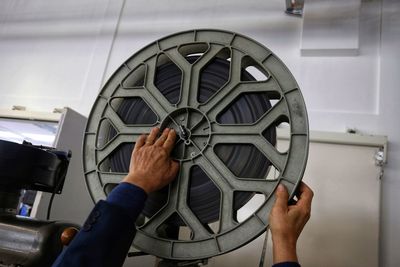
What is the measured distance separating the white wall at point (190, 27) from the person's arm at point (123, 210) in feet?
3.45

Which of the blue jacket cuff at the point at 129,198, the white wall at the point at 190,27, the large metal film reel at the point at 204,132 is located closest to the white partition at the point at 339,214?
the white wall at the point at 190,27

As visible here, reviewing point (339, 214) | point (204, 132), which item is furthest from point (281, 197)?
point (339, 214)

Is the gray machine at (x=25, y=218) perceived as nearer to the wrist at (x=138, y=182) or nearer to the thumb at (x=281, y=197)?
the wrist at (x=138, y=182)

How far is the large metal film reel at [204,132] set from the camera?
792 millimetres

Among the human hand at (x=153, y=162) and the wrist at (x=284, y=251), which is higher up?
the human hand at (x=153, y=162)

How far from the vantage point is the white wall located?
1626 mm

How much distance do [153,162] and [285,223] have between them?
0.36 meters

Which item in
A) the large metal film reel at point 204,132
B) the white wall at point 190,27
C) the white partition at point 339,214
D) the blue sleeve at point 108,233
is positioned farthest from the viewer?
the white wall at point 190,27

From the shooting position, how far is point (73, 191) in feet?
4.96

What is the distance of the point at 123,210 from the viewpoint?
75cm

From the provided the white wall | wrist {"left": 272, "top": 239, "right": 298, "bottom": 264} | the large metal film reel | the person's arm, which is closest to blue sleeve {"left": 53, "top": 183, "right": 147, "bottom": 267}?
the person's arm

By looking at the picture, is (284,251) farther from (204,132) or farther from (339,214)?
(339,214)

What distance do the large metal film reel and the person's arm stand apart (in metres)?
0.05

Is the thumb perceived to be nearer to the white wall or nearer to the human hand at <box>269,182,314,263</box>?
the human hand at <box>269,182,314,263</box>
